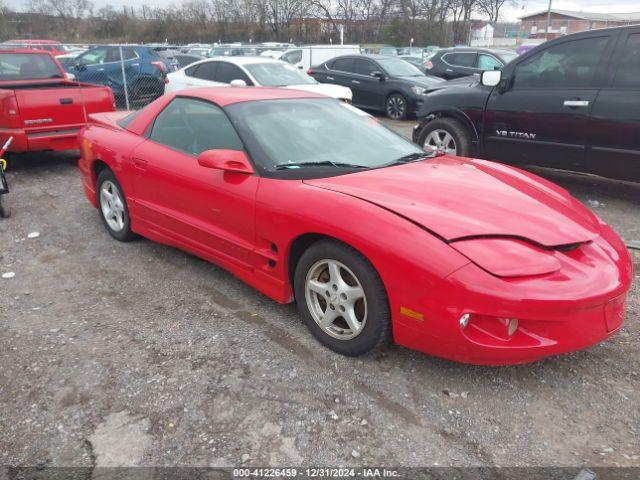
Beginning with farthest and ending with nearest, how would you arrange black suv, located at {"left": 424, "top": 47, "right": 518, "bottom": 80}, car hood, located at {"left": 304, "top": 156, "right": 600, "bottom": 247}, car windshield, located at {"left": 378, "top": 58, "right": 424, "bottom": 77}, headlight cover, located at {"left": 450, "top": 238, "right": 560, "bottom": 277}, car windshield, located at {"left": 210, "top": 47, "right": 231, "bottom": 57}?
1. car windshield, located at {"left": 210, "top": 47, "right": 231, "bottom": 57}
2. black suv, located at {"left": 424, "top": 47, "right": 518, "bottom": 80}
3. car windshield, located at {"left": 378, "top": 58, "right": 424, "bottom": 77}
4. car hood, located at {"left": 304, "top": 156, "right": 600, "bottom": 247}
5. headlight cover, located at {"left": 450, "top": 238, "right": 560, "bottom": 277}

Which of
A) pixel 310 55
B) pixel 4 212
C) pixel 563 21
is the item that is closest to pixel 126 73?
pixel 310 55

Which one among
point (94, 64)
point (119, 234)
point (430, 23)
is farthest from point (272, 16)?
point (119, 234)

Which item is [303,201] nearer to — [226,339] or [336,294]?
[336,294]

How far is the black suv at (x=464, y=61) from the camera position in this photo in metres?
13.8

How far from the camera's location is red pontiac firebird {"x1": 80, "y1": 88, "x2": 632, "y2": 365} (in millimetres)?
2318

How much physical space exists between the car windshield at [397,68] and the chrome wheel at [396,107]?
0.64m

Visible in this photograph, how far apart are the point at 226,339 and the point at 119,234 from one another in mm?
2073

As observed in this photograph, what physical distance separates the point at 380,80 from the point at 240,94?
8959mm

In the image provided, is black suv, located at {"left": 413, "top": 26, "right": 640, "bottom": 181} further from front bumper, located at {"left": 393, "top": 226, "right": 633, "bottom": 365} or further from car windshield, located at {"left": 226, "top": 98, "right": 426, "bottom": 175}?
front bumper, located at {"left": 393, "top": 226, "right": 633, "bottom": 365}

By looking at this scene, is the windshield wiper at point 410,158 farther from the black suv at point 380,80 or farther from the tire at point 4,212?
the black suv at point 380,80

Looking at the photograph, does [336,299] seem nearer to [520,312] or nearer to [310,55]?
[520,312]

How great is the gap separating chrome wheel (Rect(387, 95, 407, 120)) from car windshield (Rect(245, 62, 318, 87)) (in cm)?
276

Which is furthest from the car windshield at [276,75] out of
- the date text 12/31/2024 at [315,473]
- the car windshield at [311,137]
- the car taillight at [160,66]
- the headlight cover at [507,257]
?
the date text 12/31/2024 at [315,473]

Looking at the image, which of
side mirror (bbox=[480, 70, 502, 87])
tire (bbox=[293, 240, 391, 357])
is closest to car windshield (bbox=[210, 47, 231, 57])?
side mirror (bbox=[480, 70, 502, 87])
